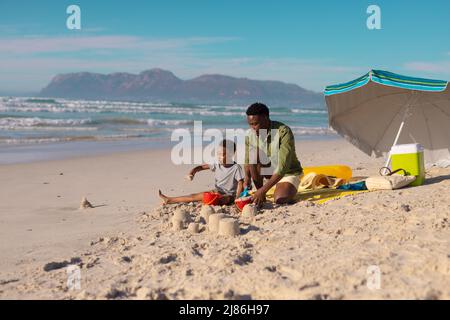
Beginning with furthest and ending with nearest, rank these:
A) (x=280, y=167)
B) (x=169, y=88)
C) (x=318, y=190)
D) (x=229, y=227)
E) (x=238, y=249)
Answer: (x=169, y=88)
(x=318, y=190)
(x=280, y=167)
(x=229, y=227)
(x=238, y=249)

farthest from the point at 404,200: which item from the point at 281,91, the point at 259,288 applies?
the point at 281,91

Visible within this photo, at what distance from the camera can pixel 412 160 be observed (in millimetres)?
6781

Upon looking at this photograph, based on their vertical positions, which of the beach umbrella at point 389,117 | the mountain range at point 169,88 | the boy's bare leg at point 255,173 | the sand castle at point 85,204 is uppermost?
the mountain range at point 169,88

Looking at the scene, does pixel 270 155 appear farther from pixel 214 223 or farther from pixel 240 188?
pixel 214 223

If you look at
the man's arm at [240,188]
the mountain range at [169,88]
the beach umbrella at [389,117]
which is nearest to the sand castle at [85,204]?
the man's arm at [240,188]

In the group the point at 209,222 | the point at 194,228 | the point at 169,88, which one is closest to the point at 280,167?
the point at 209,222

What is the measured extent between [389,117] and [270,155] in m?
2.51

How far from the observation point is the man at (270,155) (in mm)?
5987

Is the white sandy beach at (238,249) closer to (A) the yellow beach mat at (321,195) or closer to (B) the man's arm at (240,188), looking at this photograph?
(A) the yellow beach mat at (321,195)

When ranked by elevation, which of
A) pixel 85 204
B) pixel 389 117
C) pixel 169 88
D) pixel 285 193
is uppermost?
pixel 169 88

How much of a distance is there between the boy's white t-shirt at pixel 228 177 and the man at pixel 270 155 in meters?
0.17
